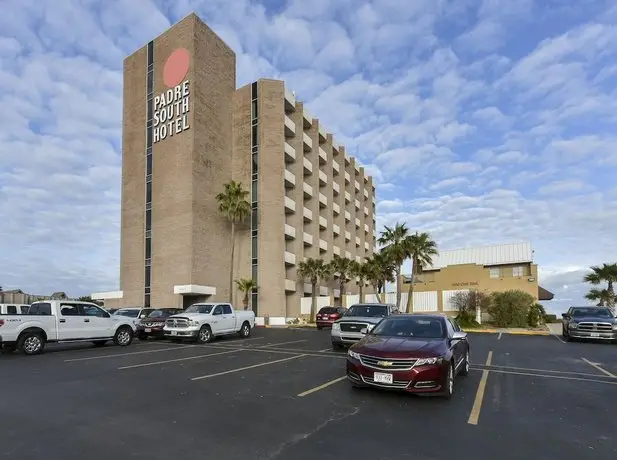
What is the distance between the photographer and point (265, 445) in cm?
571

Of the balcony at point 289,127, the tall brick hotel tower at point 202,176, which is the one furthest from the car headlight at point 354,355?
the balcony at point 289,127

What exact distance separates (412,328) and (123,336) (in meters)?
13.9

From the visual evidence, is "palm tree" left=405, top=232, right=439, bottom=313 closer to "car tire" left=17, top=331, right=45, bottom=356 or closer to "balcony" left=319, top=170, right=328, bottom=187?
"balcony" left=319, top=170, right=328, bottom=187

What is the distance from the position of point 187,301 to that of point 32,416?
39.1 m

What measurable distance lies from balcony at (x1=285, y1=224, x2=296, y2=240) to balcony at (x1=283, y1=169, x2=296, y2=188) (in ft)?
16.2

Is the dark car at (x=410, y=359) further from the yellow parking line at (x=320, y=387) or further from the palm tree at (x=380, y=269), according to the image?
the palm tree at (x=380, y=269)

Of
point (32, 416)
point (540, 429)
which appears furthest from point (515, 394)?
point (32, 416)

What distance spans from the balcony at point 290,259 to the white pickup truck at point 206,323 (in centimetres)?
2517

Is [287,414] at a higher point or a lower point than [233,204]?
lower

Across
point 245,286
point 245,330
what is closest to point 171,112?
Result: point 245,286

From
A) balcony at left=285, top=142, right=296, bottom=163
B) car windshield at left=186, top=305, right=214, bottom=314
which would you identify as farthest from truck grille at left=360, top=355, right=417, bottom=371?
balcony at left=285, top=142, right=296, bottom=163

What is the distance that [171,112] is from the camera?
46344 millimetres

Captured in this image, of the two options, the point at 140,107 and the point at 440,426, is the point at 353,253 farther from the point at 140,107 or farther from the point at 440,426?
the point at 440,426

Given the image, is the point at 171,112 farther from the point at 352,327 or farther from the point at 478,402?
the point at 478,402
